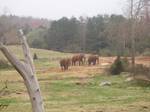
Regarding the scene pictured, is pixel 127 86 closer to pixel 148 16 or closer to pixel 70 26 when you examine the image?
pixel 148 16

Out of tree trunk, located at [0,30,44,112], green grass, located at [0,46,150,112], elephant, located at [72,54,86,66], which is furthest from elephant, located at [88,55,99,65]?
tree trunk, located at [0,30,44,112]

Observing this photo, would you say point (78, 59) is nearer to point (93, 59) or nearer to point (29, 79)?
point (93, 59)

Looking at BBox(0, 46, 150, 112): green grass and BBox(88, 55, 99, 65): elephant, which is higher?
BBox(0, 46, 150, 112): green grass

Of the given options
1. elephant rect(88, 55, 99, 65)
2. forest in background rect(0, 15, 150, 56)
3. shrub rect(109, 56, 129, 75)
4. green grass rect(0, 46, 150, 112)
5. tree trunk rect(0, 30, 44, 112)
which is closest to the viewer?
tree trunk rect(0, 30, 44, 112)

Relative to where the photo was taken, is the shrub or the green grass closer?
the green grass

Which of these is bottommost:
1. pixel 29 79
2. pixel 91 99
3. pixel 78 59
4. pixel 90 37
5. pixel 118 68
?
pixel 78 59

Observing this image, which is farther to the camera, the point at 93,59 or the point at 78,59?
the point at 78,59

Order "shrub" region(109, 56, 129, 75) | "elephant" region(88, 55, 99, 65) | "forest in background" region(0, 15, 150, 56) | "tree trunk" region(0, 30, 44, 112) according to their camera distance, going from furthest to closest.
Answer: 1. "forest in background" region(0, 15, 150, 56)
2. "elephant" region(88, 55, 99, 65)
3. "shrub" region(109, 56, 129, 75)
4. "tree trunk" region(0, 30, 44, 112)

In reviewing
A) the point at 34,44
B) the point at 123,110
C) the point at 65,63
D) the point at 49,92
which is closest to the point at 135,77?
the point at 49,92

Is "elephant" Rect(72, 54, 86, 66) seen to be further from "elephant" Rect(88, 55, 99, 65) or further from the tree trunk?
the tree trunk

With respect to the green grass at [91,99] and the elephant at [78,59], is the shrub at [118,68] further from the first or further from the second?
the elephant at [78,59]

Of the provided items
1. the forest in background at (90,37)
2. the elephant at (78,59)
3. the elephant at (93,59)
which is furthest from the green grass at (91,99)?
the forest in background at (90,37)

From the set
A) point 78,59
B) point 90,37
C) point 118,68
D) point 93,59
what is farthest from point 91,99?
point 90,37

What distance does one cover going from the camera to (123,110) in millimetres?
15188
